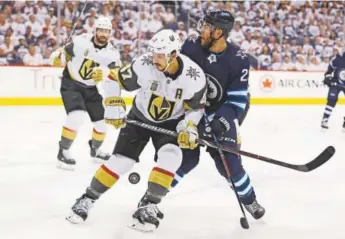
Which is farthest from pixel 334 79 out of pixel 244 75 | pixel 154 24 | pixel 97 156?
pixel 244 75

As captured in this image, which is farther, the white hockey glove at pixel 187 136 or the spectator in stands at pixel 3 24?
the spectator in stands at pixel 3 24

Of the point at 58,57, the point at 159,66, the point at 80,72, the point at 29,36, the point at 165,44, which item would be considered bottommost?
the point at 29,36

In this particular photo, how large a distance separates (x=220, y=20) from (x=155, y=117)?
1.86ft

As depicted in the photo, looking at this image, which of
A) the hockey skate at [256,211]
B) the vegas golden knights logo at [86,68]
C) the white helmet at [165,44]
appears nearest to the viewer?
the white helmet at [165,44]

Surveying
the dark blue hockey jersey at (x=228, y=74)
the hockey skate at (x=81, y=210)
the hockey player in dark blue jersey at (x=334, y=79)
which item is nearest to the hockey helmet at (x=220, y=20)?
the dark blue hockey jersey at (x=228, y=74)

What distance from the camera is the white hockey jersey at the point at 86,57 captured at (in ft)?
13.9

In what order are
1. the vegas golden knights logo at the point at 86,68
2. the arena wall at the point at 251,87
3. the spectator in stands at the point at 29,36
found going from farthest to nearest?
the spectator in stands at the point at 29,36, the arena wall at the point at 251,87, the vegas golden knights logo at the point at 86,68

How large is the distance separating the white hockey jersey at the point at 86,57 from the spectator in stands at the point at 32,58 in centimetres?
396

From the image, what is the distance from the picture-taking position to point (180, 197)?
11.7 feet

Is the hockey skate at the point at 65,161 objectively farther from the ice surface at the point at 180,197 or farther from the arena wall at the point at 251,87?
the arena wall at the point at 251,87

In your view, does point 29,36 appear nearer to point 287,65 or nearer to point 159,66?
point 287,65

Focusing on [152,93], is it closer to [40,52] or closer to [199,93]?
[199,93]

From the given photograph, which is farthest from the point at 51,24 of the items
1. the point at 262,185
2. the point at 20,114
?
the point at 262,185

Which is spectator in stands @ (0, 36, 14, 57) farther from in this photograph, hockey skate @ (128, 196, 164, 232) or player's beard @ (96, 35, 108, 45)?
hockey skate @ (128, 196, 164, 232)
